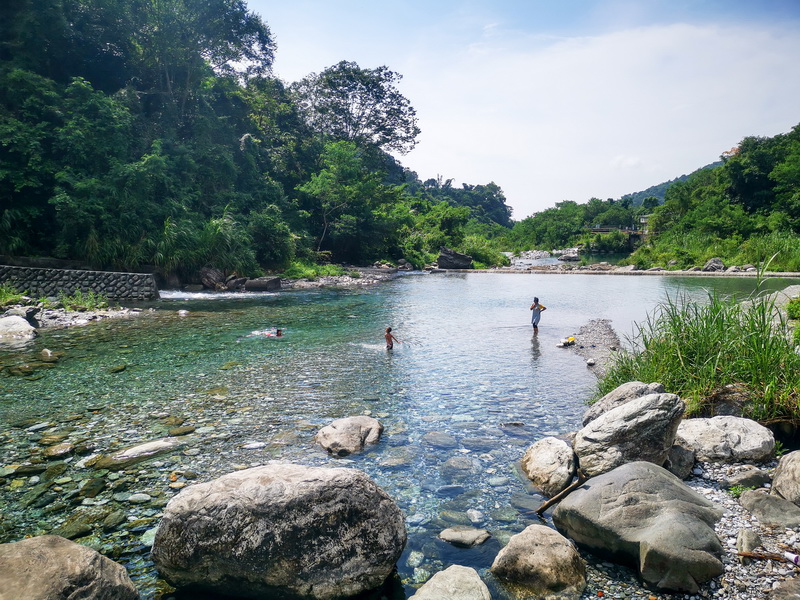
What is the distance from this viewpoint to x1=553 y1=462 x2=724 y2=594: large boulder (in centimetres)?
397

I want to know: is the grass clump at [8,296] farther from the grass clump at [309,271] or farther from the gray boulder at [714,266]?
the gray boulder at [714,266]

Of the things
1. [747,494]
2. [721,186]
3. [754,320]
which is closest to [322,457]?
[747,494]

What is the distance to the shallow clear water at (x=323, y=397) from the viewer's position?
18.9ft

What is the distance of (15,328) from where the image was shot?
49.5 ft

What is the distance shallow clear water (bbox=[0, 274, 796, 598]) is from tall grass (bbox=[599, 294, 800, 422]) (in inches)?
38.2

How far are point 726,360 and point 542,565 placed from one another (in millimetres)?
5560

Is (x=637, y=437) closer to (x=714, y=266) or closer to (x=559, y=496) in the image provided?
(x=559, y=496)

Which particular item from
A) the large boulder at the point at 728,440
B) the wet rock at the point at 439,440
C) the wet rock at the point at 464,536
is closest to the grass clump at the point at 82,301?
the wet rock at the point at 439,440

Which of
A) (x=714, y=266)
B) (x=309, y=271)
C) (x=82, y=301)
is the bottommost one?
(x=82, y=301)

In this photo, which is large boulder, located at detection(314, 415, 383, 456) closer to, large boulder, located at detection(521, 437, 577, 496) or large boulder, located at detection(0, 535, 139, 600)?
large boulder, located at detection(521, 437, 577, 496)

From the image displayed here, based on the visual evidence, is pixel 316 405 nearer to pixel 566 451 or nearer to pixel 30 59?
pixel 566 451

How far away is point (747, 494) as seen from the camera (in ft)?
17.1

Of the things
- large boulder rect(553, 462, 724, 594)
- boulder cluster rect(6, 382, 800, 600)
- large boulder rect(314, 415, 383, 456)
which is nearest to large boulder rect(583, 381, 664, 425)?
boulder cluster rect(6, 382, 800, 600)

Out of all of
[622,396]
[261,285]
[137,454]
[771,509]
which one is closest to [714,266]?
[261,285]
